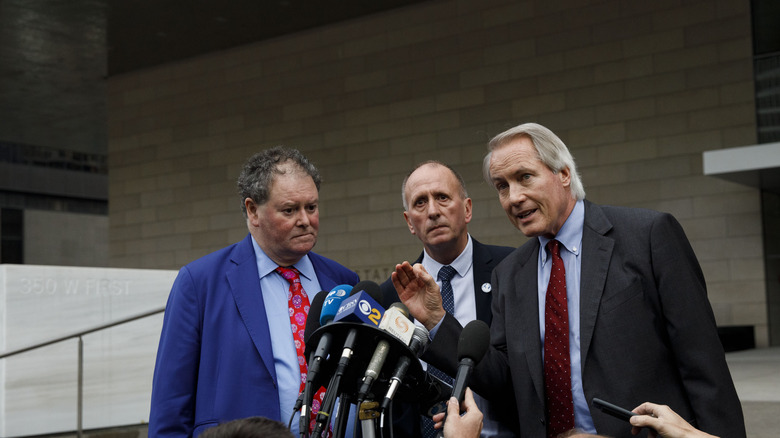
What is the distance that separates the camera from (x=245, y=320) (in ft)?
7.86

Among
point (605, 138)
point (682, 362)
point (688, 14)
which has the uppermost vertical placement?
point (688, 14)

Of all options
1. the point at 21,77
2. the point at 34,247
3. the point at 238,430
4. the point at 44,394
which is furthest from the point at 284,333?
the point at 34,247

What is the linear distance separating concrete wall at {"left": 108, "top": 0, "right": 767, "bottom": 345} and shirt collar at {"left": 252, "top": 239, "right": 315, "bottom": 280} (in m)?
8.94

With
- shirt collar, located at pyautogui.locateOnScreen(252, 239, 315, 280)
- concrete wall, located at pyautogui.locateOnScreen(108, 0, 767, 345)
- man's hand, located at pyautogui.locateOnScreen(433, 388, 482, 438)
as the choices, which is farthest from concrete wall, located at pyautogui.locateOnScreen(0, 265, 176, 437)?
concrete wall, located at pyautogui.locateOnScreen(108, 0, 767, 345)

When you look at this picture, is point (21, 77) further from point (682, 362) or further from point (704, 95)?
point (682, 362)

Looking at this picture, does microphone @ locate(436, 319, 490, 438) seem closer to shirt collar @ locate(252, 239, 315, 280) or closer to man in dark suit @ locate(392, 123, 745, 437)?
man in dark suit @ locate(392, 123, 745, 437)

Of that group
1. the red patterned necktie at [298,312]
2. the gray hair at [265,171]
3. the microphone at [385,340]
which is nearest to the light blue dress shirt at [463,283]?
the red patterned necktie at [298,312]

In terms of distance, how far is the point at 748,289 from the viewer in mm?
10250

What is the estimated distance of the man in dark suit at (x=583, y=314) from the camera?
6.89 ft

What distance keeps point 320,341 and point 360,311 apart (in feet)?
0.37

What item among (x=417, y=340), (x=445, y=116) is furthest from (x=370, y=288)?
(x=445, y=116)

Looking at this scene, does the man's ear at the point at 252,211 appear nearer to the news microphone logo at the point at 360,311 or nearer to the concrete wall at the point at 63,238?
the news microphone logo at the point at 360,311

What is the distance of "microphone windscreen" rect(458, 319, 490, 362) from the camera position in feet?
5.92

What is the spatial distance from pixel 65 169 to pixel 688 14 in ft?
83.0
